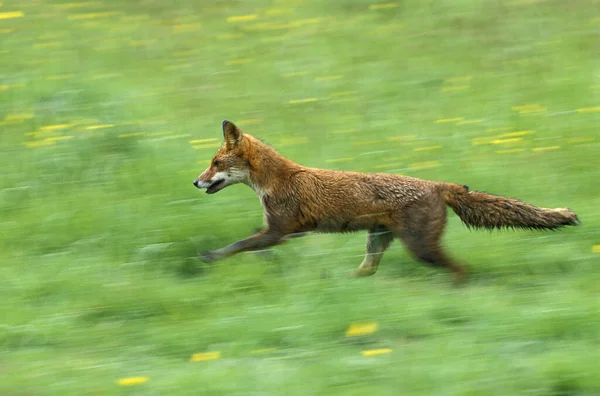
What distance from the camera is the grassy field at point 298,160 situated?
18.2ft

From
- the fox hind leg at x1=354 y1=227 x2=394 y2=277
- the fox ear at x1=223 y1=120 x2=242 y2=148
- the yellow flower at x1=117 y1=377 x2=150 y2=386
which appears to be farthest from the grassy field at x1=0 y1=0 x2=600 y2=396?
the fox ear at x1=223 y1=120 x2=242 y2=148

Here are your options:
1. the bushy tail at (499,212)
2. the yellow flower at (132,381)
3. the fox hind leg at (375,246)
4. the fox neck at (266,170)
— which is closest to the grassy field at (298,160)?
the yellow flower at (132,381)

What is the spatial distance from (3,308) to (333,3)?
9.14 metres

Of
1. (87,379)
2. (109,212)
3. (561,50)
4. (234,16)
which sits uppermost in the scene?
(234,16)

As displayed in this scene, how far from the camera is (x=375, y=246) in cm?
A: 767

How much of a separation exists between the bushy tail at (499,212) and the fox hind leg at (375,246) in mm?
595

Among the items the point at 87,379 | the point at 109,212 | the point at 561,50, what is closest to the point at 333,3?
the point at 561,50

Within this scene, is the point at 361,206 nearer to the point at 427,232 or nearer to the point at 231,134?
the point at 427,232

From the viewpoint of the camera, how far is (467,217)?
7.61m

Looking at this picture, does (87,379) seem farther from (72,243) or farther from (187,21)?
(187,21)

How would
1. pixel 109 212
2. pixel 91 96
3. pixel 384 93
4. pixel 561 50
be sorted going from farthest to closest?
pixel 561 50
pixel 384 93
pixel 91 96
pixel 109 212

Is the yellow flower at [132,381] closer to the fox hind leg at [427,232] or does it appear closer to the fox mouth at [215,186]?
the fox hind leg at [427,232]

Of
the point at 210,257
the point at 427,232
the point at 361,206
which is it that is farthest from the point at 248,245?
the point at 427,232

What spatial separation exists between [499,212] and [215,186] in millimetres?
2522
